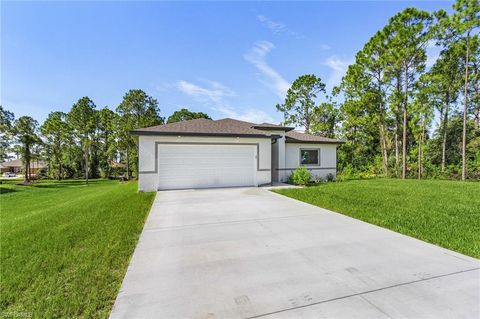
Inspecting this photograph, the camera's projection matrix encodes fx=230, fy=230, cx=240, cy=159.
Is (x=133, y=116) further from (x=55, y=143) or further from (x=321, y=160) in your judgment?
(x=321, y=160)

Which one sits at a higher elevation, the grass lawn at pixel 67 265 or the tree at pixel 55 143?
the tree at pixel 55 143

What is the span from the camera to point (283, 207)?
6.91 metres

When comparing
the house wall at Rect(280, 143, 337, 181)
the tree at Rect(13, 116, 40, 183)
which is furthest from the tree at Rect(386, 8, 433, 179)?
the tree at Rect(13, 116, 40, 183)

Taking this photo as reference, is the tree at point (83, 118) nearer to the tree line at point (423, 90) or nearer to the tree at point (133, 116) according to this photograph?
the tree at point (133, 116)

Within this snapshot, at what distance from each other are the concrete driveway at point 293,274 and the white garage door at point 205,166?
18.5ft

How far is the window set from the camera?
1418cm

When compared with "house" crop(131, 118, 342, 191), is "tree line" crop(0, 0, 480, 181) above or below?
above

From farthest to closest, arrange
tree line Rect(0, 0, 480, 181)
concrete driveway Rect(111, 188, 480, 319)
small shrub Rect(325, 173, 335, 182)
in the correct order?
tree line Rect(0, 0, 480, 181) → small shrub Rect(325, 173, 335, 182) → concrete driveway Rect(111, 188, 480, 319)

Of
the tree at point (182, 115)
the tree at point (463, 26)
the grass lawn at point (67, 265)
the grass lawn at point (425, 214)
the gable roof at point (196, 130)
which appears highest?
the tree at point (463, 26)

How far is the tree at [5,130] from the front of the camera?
2603 cm

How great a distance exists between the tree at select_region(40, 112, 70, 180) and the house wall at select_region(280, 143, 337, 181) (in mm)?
29777

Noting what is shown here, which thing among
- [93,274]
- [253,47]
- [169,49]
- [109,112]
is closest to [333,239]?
[93,274]

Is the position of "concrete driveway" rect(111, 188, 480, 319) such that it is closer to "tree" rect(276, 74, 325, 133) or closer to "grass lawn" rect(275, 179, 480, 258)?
"grass lawn" rect(275, 179, 480, 258)

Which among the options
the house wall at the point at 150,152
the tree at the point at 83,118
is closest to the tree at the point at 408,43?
the house wall at the point at 150,152
